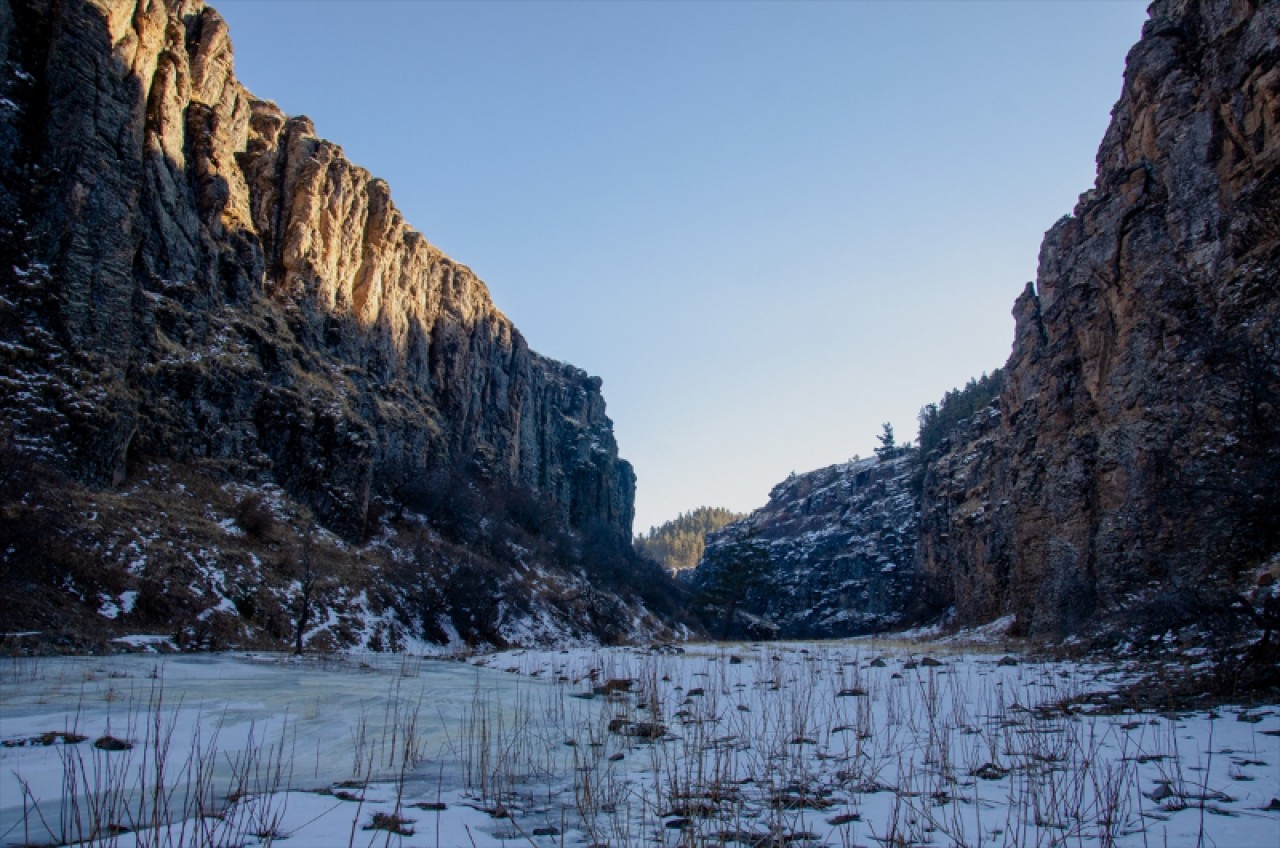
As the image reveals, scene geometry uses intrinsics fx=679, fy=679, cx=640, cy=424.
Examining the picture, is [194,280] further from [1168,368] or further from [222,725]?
[1168,368]

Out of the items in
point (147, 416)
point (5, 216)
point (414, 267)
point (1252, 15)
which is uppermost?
point (414, 267)

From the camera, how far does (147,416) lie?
26953 millimetres

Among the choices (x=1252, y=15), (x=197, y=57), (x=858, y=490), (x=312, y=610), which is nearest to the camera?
(x=1252, y=15)

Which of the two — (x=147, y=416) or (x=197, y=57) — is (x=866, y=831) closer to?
(x=147, y=416)

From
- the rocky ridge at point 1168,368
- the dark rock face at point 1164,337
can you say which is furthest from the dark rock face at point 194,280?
the dark rock face at point 1164,337

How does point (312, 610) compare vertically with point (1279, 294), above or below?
below

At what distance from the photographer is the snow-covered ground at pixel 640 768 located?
413cm

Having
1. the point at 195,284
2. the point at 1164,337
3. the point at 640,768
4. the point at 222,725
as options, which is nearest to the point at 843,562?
the point at 1164,337

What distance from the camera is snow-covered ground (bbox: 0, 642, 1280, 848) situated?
Answer: 13.6 ft

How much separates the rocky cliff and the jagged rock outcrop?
3356 cm

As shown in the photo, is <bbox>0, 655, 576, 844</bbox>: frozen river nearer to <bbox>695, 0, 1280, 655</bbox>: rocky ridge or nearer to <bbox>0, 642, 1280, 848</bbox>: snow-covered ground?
<bbox>0, 642, 1280, 848</bbox>: snow-covered ground

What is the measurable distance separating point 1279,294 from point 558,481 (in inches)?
2860

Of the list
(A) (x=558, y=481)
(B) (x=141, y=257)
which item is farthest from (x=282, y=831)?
(A) (x=558, y=481)

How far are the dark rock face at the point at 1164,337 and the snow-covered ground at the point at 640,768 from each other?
14.0 ft
